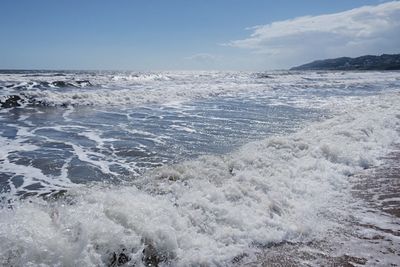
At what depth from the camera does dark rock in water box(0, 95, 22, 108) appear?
2134 cm

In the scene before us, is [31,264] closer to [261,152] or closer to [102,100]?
[261,152]

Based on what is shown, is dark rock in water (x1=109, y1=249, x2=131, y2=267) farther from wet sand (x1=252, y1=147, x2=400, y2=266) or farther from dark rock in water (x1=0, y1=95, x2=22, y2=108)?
dark rock in water (x1=0, y1=95, x2=22, y2=108)

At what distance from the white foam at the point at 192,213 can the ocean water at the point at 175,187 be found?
2cm

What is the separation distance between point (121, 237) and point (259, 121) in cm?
1161

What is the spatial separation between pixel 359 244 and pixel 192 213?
2.28 meters

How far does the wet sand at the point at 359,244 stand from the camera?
15.3 ft

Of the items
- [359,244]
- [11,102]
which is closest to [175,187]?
[359,244]

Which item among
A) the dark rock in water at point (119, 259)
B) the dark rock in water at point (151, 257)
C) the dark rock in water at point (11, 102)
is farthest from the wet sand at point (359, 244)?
the dark rock in water at point (11, 102)

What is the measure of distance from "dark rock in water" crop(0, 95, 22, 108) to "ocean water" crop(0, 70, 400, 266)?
6483 millimetres

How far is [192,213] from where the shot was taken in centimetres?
554

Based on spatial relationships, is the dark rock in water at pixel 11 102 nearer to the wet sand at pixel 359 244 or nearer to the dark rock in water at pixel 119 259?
the dark rock in water at pixel 119 259

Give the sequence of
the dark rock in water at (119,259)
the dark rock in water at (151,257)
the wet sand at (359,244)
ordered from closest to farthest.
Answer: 1. the dark rock in water at (119,259)
2. the dark rock in water at (151,257)
3. the wet sand at (359,244)

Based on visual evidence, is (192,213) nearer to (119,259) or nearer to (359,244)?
(119,259)

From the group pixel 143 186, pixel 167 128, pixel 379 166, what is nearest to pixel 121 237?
pixel 143 186
